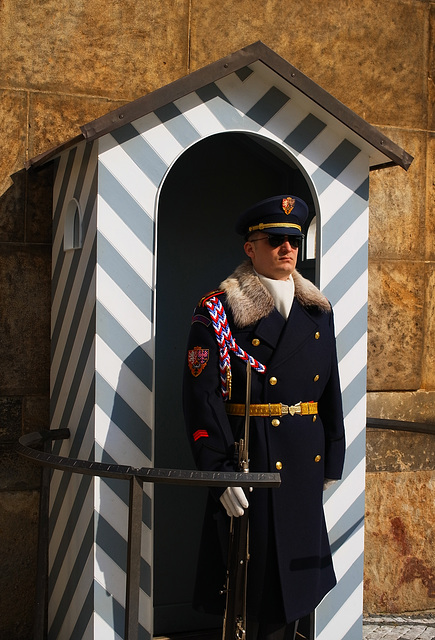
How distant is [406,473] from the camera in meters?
4.81

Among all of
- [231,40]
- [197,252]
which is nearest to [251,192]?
[197,252]

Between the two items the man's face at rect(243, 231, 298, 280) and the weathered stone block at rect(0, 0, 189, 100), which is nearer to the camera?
the man's face at rect(243, 231, 298, 280)

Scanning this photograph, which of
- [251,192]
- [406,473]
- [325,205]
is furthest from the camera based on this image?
[406,473]

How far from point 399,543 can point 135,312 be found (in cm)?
221

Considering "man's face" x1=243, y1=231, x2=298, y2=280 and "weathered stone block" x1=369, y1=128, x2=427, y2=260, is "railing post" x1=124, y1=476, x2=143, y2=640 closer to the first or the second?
"man's face" x1=243, y1=231, x2=298, y2=280

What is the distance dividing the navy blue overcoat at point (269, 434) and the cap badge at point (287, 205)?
26 cm

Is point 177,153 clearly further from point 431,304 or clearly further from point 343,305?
point 431,304

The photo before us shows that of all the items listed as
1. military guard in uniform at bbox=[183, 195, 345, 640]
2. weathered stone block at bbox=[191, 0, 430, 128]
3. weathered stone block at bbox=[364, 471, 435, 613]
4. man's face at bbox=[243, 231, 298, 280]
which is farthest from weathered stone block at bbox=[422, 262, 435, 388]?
man's face at bbox=[243, 231, 298, 280]

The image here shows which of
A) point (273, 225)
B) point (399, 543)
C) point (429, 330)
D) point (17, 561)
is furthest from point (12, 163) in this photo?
point (399, 543)

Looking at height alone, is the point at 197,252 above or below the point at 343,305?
above

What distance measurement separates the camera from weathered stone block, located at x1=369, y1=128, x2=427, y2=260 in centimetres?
478

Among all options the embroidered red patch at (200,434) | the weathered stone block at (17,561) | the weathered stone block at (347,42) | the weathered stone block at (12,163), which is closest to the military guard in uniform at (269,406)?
the embroidered red patch at (200,434)

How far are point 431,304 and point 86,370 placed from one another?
2173 millimetres

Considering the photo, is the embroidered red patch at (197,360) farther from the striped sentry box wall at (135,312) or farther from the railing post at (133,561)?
the railing post at (133,561)
